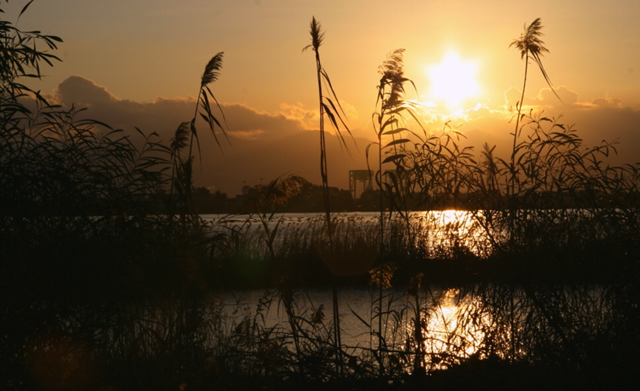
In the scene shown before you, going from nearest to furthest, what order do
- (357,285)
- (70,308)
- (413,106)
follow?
(70,308), (413,106), (357,285)

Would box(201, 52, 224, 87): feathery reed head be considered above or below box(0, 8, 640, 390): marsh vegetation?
above

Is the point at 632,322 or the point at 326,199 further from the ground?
the point at 326,199

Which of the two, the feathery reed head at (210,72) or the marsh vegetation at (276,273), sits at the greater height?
the feathery reed head at (210,72)

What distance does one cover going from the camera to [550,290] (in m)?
6.28

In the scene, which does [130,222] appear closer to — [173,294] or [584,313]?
[173,294]

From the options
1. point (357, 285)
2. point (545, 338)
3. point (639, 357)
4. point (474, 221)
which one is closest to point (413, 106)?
point (474, 221)

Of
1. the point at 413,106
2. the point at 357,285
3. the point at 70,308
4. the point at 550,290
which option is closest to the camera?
the point at 70,308

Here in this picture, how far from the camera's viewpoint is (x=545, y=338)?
6090 mm

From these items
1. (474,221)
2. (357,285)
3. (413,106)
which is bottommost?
(357,285)

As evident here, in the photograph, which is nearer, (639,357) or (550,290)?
(639,357)

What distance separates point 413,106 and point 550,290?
2.61m

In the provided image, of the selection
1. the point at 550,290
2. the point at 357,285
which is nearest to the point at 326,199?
the point at 550,290

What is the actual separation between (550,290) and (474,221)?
1.26 m

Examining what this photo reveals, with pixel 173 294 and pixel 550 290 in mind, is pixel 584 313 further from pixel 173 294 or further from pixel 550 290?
pixel 173 294
